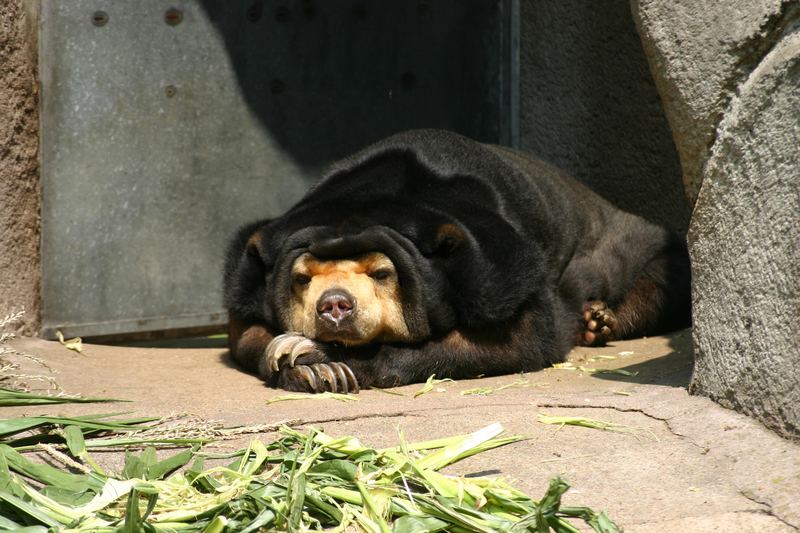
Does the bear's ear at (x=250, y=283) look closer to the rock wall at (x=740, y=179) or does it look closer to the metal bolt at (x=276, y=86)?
the metal bolt at (x=276, y=86)

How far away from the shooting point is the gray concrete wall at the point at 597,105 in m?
7.72

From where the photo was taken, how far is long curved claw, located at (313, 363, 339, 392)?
4984 millimetres

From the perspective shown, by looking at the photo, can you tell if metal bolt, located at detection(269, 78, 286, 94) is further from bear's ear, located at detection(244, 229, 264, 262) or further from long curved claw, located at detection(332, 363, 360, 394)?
long curved claw, located at detection(332, 363, 360, 394)

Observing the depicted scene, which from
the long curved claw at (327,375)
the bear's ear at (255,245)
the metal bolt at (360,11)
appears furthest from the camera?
the metal bolt at (360,11)

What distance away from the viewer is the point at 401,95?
295 inches

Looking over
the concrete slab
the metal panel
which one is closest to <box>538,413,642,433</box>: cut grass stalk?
the concrete slab

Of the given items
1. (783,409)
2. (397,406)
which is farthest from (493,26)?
(783,409)

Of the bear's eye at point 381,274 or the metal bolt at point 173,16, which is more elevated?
the metal bolt at point 173,16

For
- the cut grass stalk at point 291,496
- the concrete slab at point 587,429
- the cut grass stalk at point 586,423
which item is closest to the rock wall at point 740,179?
the concrete slab at point 587,429

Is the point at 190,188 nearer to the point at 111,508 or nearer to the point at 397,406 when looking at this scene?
the point at 397,406

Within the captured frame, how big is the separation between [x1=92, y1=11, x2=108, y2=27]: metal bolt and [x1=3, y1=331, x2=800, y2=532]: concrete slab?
1.96 metres

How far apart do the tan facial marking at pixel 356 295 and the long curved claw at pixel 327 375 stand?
0.19 m

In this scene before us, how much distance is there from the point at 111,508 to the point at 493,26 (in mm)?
5416

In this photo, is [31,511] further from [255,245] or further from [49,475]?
[255,245]
